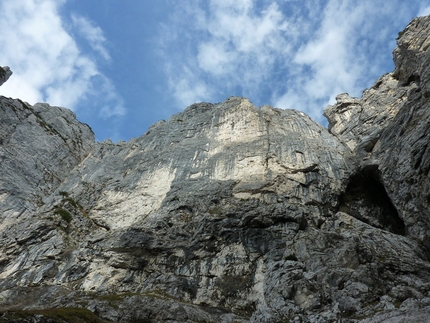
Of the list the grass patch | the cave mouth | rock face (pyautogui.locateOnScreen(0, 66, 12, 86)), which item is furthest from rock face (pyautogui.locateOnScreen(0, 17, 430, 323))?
rock face (pyautogui.locateOnScreen(0, 66, 12, 86))

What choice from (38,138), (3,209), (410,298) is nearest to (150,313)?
(410,298)

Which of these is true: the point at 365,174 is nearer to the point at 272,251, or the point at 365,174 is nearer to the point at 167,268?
the point at 272,251

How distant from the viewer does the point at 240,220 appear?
45.8m

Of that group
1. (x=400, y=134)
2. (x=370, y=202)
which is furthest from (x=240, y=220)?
(x=400, y=134)

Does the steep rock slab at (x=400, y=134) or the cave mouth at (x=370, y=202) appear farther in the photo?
the cave mouth at (x=370, y=202)

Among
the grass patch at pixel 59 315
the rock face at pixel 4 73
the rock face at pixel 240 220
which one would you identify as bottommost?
the grass patch at pixel 59 315

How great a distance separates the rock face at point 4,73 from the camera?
100006 millimetres

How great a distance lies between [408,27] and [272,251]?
6000 cm

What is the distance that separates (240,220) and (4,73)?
90.8m

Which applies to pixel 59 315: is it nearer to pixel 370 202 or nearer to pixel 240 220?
pixel 240 220

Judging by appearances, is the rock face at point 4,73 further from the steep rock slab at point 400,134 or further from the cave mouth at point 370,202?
the cave mouth at point 370,202

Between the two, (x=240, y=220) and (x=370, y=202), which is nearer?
(x=240, y=220)

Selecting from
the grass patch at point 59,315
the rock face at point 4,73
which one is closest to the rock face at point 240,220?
the grass patch at point 59,315

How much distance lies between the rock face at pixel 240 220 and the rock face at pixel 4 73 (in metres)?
29.8
